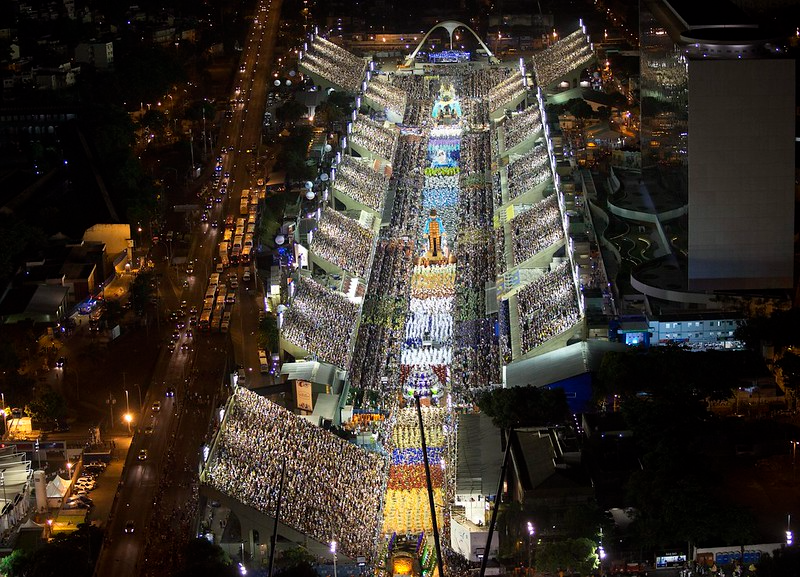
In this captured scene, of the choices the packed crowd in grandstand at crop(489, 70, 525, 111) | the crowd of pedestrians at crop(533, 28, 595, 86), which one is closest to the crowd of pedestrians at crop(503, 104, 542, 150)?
the packed crowd in grandstand at crop(489, 70, 525, 111)

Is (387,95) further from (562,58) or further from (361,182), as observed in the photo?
(361,182)

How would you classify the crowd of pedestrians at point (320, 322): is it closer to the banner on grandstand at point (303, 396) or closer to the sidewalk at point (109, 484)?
the banner on grandstand at point (303, 396)

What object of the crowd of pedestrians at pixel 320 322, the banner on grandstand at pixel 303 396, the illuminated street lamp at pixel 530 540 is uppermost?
the crowd of pedestrians at pixel 320 322

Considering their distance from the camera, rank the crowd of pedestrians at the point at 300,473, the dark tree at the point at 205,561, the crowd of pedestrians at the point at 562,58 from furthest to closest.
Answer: the crowd of pedestrians at the point at 562,58 < the crowd of pedestrians at the point at 300,473 < the dark tree at the point at 205,561

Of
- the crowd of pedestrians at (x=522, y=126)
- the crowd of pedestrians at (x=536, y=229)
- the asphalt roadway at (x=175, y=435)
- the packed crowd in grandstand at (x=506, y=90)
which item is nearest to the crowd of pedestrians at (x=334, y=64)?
the packed crowd in grandstand at (x=506, y=90)

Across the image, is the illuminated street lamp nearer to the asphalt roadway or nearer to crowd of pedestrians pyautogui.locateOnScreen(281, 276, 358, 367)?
the asphalt roadway

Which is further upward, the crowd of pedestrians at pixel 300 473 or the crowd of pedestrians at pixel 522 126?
the crowd of pedestrians at pixel 522 126
